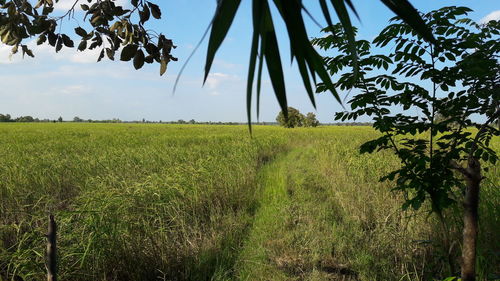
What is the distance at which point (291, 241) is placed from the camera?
10.6 ft

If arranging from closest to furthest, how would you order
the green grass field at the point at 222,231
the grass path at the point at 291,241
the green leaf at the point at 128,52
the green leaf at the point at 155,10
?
the green leaf at the point at 128,52 < the green leaf at the point at 155,10 < the green grass field at the point at 222,231 < the grass path at the point at 291,241

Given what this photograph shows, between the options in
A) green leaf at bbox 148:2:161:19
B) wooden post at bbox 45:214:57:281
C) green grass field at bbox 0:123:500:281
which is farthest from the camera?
green grass field at bbox 0:123:500:281

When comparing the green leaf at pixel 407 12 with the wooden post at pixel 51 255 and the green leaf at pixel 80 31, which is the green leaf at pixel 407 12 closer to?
the wooden post at pixel 51 255

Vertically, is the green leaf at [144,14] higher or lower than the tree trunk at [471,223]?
higher

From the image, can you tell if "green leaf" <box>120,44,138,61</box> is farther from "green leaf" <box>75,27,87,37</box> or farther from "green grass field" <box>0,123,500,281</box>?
"green grass field" <box>0,123,500,281</box>

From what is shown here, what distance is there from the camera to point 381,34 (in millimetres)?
2053

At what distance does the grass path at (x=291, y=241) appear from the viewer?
2.67 m

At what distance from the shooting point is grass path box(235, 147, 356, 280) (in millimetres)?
2673

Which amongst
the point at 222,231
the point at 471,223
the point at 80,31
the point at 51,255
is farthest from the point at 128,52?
the point at 222,231

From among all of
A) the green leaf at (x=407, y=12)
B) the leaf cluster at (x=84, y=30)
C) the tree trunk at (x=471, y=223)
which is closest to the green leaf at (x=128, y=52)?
the leaf cluster at (x=84, y=30)

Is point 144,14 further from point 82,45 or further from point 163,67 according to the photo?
point 82,45

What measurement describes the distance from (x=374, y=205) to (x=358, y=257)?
4.52 feet

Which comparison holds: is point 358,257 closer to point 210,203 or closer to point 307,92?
point 210,203

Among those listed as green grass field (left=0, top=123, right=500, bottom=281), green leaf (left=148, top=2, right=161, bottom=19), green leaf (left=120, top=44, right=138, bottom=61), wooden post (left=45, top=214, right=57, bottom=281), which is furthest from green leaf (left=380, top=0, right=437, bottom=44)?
green grass field (left=0, top=123, right=500, bottom=281)
